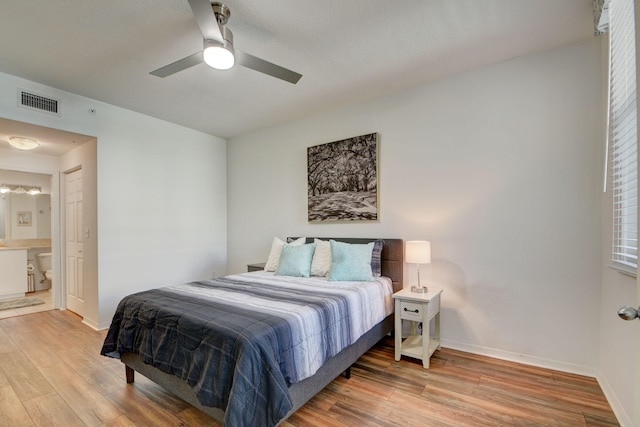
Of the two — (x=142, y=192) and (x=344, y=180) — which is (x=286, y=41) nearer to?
(x=344, y=180)

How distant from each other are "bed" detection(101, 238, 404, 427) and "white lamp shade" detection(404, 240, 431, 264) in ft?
2.32

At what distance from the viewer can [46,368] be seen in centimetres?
261

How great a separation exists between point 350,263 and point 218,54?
6.89 feet

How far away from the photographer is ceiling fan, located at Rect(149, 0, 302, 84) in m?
1.74

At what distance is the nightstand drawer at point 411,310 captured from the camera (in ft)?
8.61

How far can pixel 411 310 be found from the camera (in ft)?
8.77

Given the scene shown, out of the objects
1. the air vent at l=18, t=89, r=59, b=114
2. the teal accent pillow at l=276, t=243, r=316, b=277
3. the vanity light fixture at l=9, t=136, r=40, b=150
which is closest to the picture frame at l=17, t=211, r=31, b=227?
the vanity light fixture at l=9, t=136, r=40, b=150

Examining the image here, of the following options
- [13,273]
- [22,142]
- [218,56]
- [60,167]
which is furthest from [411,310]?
[13,273]

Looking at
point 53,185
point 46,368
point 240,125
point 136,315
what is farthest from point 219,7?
point 53,185

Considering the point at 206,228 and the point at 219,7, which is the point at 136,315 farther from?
the point at 206,228

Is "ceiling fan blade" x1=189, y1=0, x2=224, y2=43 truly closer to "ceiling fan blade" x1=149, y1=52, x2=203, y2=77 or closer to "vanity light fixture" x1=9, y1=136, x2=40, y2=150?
"ceiling fan blade" x1=149, y1=52, x2=203, y2=77

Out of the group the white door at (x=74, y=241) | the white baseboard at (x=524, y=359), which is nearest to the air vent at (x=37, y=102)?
the white door at (x=74, y=241)

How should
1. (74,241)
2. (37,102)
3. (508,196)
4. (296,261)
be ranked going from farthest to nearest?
(74,241)
(296,261)
(37,102)
(508,196)

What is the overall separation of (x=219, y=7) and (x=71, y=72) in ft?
6.48
